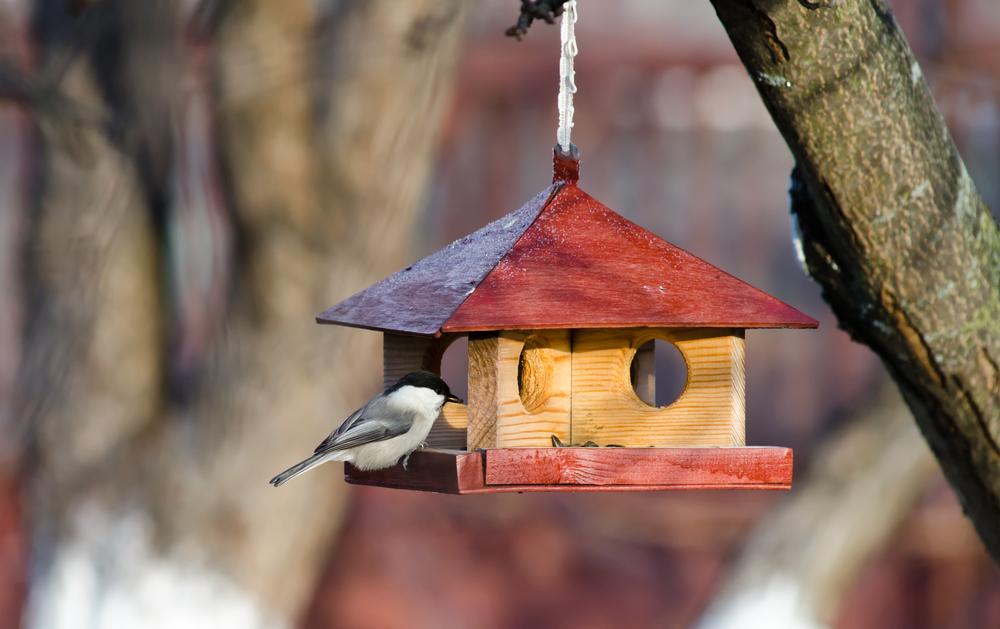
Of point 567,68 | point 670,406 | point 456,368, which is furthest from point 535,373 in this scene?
point 456,368

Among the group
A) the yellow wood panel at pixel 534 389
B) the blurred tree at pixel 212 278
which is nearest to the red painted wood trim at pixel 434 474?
the yellow wood panel at pixel 534 389

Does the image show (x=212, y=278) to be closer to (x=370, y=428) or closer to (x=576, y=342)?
(x=370, y=428)

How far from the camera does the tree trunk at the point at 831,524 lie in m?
5.61

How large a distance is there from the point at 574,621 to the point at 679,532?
79 centimetres

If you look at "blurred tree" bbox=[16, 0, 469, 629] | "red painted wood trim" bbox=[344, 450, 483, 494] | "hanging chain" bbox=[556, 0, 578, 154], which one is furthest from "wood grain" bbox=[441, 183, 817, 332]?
"blurred tree" bbox=[16, 0, 469, 629]

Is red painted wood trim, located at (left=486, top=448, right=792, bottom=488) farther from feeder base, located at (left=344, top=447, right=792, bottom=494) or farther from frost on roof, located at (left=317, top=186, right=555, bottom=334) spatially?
frost on roof, located at (left=317, top=186, right=555, bottom=334)

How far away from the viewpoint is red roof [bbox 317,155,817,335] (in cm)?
245

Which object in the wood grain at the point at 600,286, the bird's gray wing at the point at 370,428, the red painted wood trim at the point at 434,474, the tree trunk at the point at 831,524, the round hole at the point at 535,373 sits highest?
the wood grain at the point at 600,286

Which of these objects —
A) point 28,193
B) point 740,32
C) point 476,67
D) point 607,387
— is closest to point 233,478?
point 28,193

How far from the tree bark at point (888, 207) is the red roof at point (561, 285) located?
0.18 metres

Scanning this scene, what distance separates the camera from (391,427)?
267 cm

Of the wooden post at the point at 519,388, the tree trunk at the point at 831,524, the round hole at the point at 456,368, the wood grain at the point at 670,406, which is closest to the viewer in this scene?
the wooden post at the point at 519,388

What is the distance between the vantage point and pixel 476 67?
8.01 metres

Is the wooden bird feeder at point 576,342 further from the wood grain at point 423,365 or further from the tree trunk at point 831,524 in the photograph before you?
the tree trunk at point 831,524
